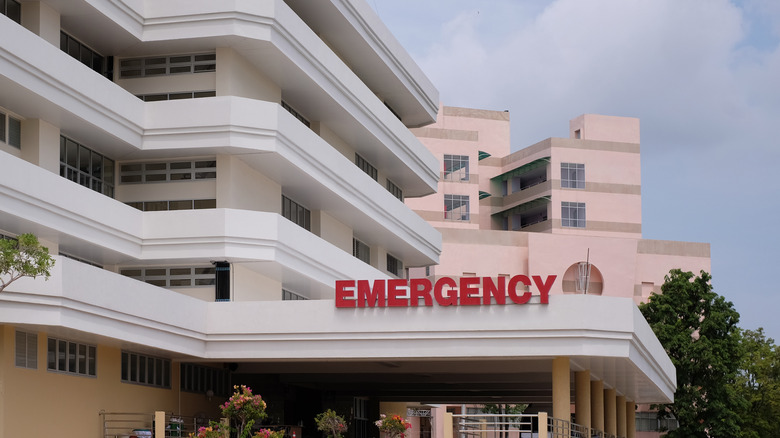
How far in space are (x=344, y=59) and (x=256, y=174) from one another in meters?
10.1

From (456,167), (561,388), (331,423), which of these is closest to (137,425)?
(331,423)

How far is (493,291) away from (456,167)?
208 feet

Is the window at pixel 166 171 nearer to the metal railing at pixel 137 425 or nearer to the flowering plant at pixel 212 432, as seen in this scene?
the metal railing at pixel 137 425

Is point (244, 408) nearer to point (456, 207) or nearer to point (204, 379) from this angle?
point (204, 379)

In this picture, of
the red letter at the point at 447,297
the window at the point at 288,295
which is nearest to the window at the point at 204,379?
the window at the point at 288,295

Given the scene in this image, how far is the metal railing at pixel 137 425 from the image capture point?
104 ft

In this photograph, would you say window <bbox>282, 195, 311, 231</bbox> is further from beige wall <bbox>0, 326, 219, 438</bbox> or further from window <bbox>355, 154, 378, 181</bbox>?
beige wall <bbox>0, 326, 219, 438</bbox>

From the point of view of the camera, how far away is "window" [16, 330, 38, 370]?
2786cm

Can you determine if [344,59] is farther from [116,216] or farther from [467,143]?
[467,143]

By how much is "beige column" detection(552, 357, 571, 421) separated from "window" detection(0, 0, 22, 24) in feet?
59.3

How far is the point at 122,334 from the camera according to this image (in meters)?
29.5

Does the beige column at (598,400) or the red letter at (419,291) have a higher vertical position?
the red letter at (419,291)

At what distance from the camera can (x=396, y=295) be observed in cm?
3164

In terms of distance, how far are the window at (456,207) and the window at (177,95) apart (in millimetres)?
56432
